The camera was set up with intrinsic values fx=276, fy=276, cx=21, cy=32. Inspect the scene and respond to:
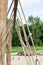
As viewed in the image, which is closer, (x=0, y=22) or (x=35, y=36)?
(x=0, y=22)

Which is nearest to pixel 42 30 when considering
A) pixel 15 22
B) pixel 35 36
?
pixel 35 36

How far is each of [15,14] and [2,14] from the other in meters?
1.72

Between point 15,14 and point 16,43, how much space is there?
92.6 feet

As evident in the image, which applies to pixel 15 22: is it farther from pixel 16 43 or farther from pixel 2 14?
pixel 16 43

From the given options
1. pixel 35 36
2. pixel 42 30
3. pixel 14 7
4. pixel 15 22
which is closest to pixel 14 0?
pixel 14 7

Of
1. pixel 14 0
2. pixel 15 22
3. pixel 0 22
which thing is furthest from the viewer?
pixel 15 22

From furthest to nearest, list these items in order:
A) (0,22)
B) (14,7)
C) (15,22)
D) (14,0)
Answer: (15,22), (14,7), (14,0), (0,22)

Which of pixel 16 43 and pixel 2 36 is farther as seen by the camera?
pixel 16 43

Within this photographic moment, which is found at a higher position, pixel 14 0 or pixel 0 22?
pixel 14 0

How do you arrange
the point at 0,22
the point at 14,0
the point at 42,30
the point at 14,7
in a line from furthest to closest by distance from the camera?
the point at 42,30
the point at 14,7
the point at 14,0
the point at 0,22

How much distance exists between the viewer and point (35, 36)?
32.0 metres

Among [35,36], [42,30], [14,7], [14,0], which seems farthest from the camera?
[42,30]

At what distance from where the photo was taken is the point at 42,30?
36156 millimetres

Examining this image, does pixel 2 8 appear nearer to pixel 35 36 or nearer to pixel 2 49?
pixel 2 49
